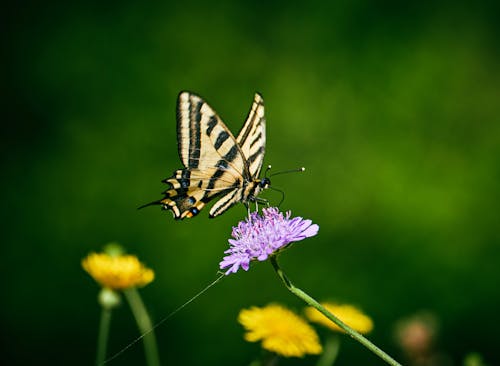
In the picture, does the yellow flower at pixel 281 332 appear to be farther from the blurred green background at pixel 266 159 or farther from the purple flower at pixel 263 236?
the blurred green background at pixel 266 159

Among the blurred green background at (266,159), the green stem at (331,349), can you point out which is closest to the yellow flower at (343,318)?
the green stem at (331,349)

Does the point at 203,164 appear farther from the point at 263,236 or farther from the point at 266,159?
the point at 266,159

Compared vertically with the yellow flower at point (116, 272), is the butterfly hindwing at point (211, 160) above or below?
above

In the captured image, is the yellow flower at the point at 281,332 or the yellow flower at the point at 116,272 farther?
the yellow flower at the point at 116,272

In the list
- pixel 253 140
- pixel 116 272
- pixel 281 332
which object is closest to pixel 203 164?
pixel 253 140

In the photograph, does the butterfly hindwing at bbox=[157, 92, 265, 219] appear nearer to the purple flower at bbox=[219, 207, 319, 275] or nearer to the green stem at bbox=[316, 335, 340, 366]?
the purple flower at bbox=[219, 207, 319, 275]

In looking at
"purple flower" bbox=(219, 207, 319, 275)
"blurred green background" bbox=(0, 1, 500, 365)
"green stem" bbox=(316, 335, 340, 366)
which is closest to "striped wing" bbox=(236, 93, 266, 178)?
"purple flower" bbox=(219, 207, 319, 275)
